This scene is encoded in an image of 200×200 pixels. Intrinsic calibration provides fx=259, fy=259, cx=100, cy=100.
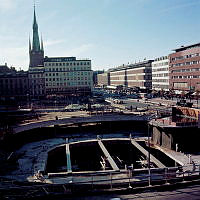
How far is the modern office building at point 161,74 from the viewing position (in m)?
126

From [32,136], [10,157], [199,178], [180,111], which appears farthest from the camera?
[32,136]

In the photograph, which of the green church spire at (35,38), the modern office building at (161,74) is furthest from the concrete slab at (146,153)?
the green church spire at (35,38)

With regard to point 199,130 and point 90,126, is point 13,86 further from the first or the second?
point 199,130

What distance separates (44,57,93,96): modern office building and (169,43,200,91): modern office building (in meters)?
47.2

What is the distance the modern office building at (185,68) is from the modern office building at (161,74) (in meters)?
6.62

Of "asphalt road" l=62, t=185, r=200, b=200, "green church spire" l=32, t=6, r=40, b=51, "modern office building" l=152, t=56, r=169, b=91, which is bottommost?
"asphalt road" l=62, t=185, r=200, b=200

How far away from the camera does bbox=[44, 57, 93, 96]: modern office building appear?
144 m

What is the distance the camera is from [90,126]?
57281 mm

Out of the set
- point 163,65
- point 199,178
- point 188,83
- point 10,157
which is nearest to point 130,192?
point 199,178

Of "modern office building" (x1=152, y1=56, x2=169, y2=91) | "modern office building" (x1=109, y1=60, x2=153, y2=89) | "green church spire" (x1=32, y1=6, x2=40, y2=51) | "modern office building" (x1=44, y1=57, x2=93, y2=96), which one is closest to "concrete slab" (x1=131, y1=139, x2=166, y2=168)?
"modern office building" (x1=152, y1=56, x2=169, y2=91)

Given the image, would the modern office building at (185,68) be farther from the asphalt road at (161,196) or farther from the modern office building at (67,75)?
the asphalt road at (161,196)

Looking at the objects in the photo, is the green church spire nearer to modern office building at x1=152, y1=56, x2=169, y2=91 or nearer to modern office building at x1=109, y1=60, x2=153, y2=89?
modern office building at x1=109, y1=60, x2=153, y2=89

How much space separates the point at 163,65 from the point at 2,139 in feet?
337

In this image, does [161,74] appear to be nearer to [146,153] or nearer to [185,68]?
[185,68]
